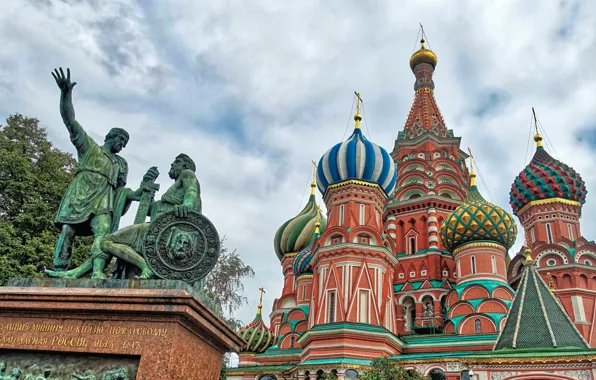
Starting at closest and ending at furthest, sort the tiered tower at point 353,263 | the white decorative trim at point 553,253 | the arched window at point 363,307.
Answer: the tiered tower at point 353,263
the arched window at point 363,307
the white decorative trim at point 553,253

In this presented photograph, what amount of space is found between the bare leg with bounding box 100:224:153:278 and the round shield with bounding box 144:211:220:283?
136 mm

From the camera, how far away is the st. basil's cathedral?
2192 centimetres

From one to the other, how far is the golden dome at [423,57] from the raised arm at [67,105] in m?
39.2

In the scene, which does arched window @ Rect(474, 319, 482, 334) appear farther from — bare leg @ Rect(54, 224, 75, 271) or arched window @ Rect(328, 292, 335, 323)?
bare leg @ Rect(54, 224, 75, 271)

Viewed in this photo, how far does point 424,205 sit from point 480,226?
677 centimetres

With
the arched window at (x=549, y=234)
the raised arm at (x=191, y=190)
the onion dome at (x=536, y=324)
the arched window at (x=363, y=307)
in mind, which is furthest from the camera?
the arched window at (x=549, y=234)

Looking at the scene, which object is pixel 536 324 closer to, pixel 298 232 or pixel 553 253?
pixel 553 253

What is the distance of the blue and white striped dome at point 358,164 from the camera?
88.5ft

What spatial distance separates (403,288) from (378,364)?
14487 millimetres

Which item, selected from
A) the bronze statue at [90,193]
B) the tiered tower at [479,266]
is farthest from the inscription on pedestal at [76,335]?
the tiered tower at [479,266]

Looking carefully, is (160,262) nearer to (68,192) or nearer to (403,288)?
(68,192)

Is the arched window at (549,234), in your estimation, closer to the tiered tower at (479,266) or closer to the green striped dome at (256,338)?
the tiered tower at (479,266)

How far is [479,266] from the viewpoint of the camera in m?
25.4

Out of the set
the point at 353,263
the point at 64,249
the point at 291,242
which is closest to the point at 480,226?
the point at 353,263
